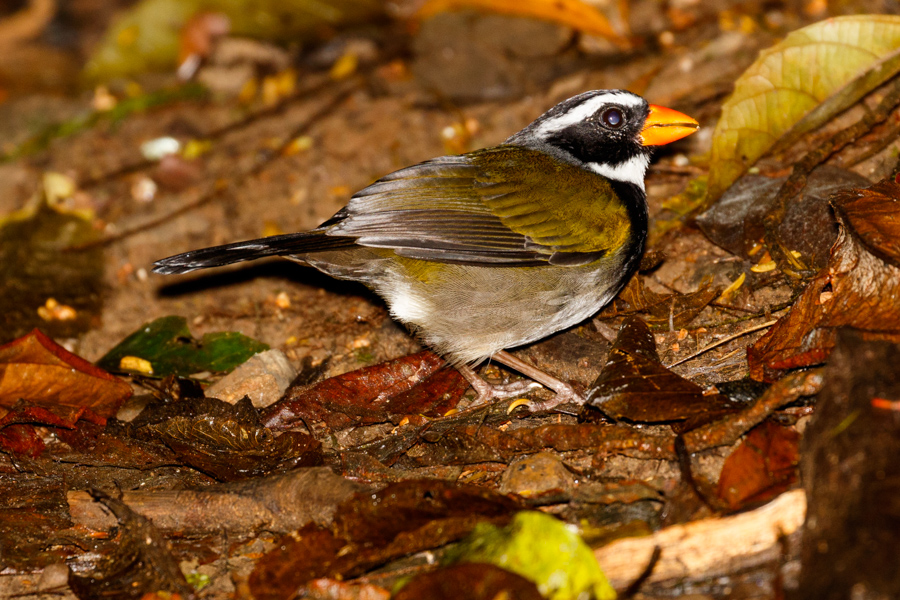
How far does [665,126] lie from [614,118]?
26 cm

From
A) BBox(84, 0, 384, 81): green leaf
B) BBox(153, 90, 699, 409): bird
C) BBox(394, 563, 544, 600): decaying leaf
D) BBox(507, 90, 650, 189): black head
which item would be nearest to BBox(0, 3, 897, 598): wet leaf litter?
BBox(394, 563, 544, 600): decaying leaf

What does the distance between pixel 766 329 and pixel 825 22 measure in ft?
5.59

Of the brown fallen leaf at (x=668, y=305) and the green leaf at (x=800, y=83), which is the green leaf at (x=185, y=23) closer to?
the green leaf at (x=800, y=83)

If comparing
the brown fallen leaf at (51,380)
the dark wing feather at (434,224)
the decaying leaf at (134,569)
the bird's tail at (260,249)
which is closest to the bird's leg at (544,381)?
the dark wing feather at (434,224)

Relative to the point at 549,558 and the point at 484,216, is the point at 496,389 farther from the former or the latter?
the point at 549,558

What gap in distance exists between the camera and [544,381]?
3.83 meters

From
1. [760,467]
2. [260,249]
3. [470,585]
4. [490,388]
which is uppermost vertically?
[760,467]

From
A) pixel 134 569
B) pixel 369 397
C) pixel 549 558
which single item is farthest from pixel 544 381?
→ pixel 134 569

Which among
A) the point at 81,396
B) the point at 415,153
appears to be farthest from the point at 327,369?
the point at 415,153

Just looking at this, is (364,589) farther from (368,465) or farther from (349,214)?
(349,214)

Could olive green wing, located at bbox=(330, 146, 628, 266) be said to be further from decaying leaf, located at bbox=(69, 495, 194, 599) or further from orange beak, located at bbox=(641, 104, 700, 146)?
decaying leaf, located at bbox=(69, 495, 194, 599)

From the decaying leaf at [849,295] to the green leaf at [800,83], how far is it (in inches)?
38.0

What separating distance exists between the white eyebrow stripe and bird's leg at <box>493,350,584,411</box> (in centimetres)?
123

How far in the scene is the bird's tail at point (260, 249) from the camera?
374 cm
